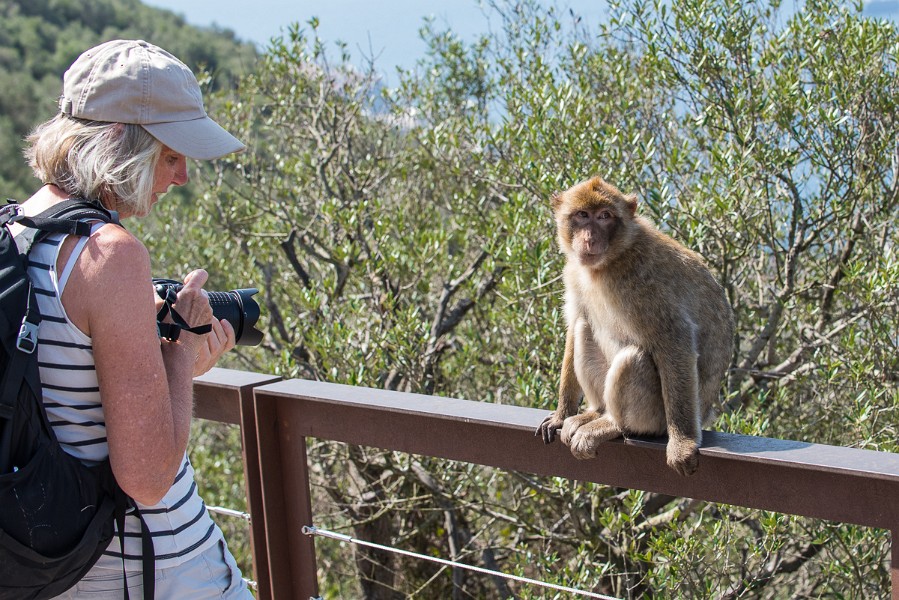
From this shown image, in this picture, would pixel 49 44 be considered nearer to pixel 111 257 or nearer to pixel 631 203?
pixel 631 203

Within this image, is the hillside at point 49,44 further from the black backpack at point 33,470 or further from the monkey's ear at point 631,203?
the black backpack at point 33,470

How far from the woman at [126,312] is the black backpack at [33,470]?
1.6 inches

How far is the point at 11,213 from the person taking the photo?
1.46m

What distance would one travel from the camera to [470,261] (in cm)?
555

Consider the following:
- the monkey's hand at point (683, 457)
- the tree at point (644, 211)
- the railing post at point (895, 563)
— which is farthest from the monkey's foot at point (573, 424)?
the tree at point (644, 211)

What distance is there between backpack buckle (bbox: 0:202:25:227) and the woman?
0.05 feet

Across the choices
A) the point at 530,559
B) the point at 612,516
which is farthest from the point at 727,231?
the point at 530,559

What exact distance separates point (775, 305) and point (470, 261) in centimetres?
212

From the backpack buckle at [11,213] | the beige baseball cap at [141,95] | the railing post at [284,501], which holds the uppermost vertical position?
the beige baseball cap at [141,95]

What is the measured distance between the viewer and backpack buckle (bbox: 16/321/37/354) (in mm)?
1295

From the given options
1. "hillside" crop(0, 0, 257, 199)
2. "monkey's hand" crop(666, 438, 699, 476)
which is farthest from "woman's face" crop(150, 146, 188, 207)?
"hillside" crop(0, 0, 257, 199)

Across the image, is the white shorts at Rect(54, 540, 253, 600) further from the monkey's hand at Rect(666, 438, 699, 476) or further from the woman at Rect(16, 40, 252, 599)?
the monkey's hand at Rect(666, 438, 699, 476)

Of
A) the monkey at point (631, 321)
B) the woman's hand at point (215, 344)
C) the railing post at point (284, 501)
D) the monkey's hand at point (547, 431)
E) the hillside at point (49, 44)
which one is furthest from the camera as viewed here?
the hillside at point (49, 44)

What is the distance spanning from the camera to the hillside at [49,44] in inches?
883
